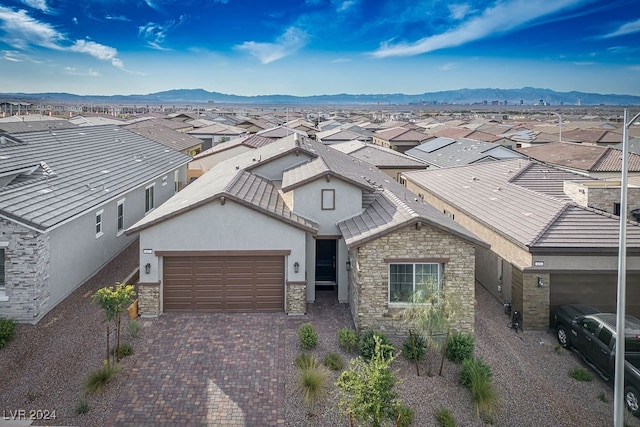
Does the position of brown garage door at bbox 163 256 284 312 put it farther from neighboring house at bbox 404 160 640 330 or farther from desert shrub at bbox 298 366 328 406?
neighboring house at bbox 404 160 640 330

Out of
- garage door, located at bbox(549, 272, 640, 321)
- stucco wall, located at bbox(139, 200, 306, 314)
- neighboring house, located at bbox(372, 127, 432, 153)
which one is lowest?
garage door, located at bbox(549, 272, 640, 321)

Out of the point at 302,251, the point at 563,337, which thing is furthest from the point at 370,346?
the point at 563,337

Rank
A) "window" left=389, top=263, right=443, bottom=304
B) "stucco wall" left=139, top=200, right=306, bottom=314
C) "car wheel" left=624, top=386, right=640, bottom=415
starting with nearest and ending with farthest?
"car wheel" left=624, top=386, right=640, bottom=415, "window" left=389, top=263, right=443, bottom=304, "stucco wall" left=139, top=200, right=306, bottom=314

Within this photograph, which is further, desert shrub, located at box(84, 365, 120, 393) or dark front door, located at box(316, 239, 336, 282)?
dark front door, located at box(316, 239, 336, 282)

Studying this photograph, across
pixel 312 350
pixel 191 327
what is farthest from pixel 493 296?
pixel 191 327

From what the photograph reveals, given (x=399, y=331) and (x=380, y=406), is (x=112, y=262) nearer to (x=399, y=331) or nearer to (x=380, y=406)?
(x=399, y=331)

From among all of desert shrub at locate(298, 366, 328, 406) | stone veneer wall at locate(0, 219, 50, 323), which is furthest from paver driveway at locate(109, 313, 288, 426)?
stone veneer wall at locate(0, 219, 50, 323)

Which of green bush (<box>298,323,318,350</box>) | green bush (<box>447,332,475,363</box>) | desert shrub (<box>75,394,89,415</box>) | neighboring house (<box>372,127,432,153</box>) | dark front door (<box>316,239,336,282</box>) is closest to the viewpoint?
desert shrub (<box>75,394,89,415</box>)
